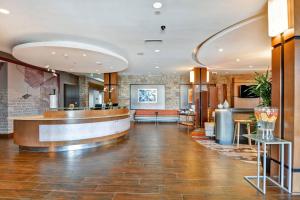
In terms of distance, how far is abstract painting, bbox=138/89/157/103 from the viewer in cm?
1253

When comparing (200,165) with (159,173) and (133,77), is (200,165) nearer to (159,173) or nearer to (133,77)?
(159,173)

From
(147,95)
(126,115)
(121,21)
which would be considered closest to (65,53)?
(121,21)

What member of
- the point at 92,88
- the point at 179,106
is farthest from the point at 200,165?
the point at 92,88

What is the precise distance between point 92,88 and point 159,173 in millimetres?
13682

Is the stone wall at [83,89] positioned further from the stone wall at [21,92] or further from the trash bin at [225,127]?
the trash bin at [225,127]

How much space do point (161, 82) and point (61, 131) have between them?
315 inches

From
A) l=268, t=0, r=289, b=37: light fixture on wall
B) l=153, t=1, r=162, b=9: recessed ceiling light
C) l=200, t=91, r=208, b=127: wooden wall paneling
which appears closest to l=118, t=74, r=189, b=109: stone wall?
l=200, t=91, r=208, b=127: wooden wall paneling

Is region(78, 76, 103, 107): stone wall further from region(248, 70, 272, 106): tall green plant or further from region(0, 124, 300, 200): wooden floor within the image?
region(248, 70, 272, 106): tall green plant

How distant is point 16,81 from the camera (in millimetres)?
7660

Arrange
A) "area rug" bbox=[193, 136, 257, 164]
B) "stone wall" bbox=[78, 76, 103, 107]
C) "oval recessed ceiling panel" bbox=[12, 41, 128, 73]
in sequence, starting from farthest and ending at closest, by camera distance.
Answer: "stone wall" bbox=[78, 76, 103, 107] < "oval recessed ceiling panel" bbox=[12, 41, 128, 73] < "area rug" bbox=[193, 136, 257, 164]

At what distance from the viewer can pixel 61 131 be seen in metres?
5.36

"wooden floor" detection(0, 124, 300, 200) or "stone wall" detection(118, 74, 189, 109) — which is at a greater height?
"stone wall" detection(118, 74, 189, 109)

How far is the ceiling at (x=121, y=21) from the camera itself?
3.43 m

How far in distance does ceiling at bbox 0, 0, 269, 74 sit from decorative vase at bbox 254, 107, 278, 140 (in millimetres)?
1777
